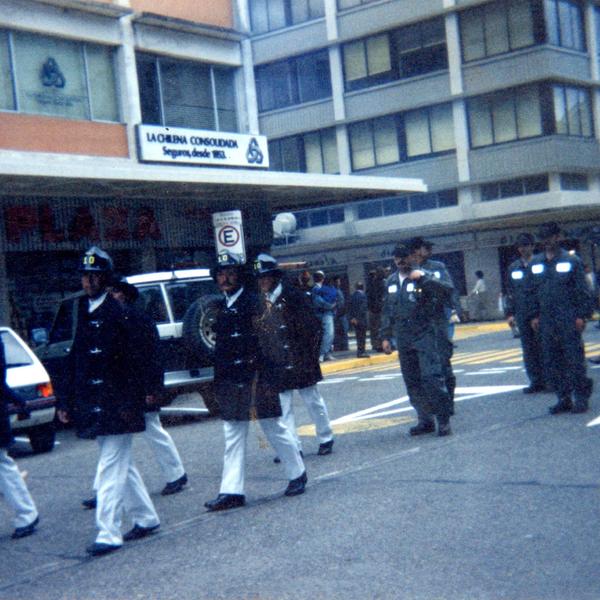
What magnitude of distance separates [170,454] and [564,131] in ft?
117

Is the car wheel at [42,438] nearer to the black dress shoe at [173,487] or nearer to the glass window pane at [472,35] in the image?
the black dress shoe at [173,487]

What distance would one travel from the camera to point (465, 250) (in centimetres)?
4400

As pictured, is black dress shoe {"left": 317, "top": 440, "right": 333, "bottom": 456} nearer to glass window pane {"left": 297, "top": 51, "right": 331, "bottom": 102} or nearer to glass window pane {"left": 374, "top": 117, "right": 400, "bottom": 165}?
glass window pane {"left": 374, "top": 117, "right": 400, "bottom": 165}

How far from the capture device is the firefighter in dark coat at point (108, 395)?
6.84 m

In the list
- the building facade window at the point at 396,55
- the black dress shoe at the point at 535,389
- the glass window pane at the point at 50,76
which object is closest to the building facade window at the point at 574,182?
the building facade window at the point at 396,55

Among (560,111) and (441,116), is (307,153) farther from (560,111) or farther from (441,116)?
(560,111)

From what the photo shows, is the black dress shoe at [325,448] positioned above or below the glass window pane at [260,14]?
below

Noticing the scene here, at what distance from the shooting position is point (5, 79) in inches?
797

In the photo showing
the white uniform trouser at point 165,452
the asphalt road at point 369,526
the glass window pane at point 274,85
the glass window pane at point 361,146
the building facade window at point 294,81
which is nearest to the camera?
the asphalt road at point 369,526

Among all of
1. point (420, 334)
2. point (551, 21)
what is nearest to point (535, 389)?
point (420, 334)

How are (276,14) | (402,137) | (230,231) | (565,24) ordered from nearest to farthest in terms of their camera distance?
1. (230,231)
2. (565,24)
3. (402,137)
4. (276,14)

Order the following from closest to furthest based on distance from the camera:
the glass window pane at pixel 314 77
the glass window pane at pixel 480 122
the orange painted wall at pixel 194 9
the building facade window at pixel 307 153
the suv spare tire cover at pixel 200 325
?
the suv spare tire cover at pixel 200 325 < the orange painted wall at pixel 194 9 < the glass window pane at pixel 480 122 < the glass window pane at pixel 314 77 < the building facade window at pixel 307 153

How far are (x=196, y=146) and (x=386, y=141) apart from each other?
2320 cm

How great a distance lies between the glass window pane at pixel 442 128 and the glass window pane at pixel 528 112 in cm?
309
